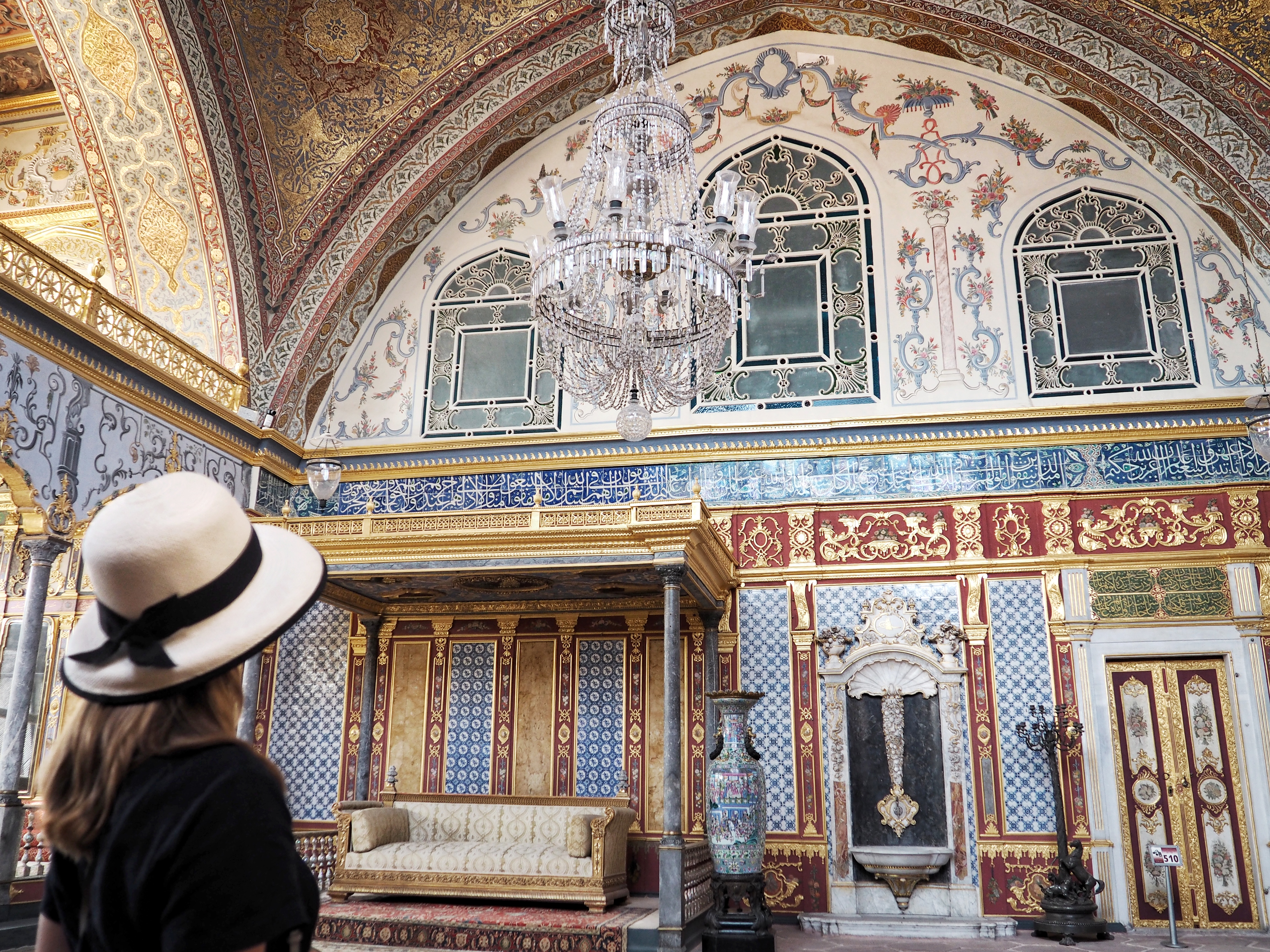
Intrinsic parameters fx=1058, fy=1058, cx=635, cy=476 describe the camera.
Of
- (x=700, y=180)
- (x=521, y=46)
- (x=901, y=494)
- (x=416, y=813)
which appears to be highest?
(x=521, y=46)

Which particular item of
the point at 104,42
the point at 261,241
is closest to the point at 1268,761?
the point at 261,241

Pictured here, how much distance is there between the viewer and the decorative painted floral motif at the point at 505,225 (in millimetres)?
11836

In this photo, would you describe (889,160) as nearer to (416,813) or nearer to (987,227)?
(987,227)

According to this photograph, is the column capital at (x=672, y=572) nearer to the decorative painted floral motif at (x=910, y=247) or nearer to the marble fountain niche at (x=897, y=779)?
the marble fountain niche at (x=897, y=779)

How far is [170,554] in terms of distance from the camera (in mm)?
1334

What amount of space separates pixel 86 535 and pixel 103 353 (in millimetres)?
7989

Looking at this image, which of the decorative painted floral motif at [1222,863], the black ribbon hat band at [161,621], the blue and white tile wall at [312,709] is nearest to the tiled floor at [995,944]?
the decorative painted floral motif at [1222,863]

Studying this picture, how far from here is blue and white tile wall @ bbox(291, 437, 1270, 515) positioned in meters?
9.86

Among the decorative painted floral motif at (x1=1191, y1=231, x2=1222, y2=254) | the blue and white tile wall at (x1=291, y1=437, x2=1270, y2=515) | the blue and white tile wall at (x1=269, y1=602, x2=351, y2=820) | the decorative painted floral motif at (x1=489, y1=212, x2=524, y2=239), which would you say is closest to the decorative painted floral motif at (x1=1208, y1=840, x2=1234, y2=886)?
the blue and white tile wall at (x1=291, y1=437, x2=1270, y2=515)

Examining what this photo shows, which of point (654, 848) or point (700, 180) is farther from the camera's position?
point (700, 180)

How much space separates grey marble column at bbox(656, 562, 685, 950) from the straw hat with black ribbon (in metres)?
6.57

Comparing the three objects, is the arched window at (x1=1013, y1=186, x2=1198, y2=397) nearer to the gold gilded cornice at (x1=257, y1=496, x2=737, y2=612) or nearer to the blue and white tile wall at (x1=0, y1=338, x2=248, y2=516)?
the gold gilded cornice at (x1=257, y1=496, x2=737, y2=612)

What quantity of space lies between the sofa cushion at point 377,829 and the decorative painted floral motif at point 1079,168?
30.1ft

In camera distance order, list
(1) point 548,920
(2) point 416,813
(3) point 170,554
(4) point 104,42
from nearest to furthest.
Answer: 1. (3) point 170,554
2. (1) point 548,920
3. (4) point 104,42
4. (2) point 416,813
